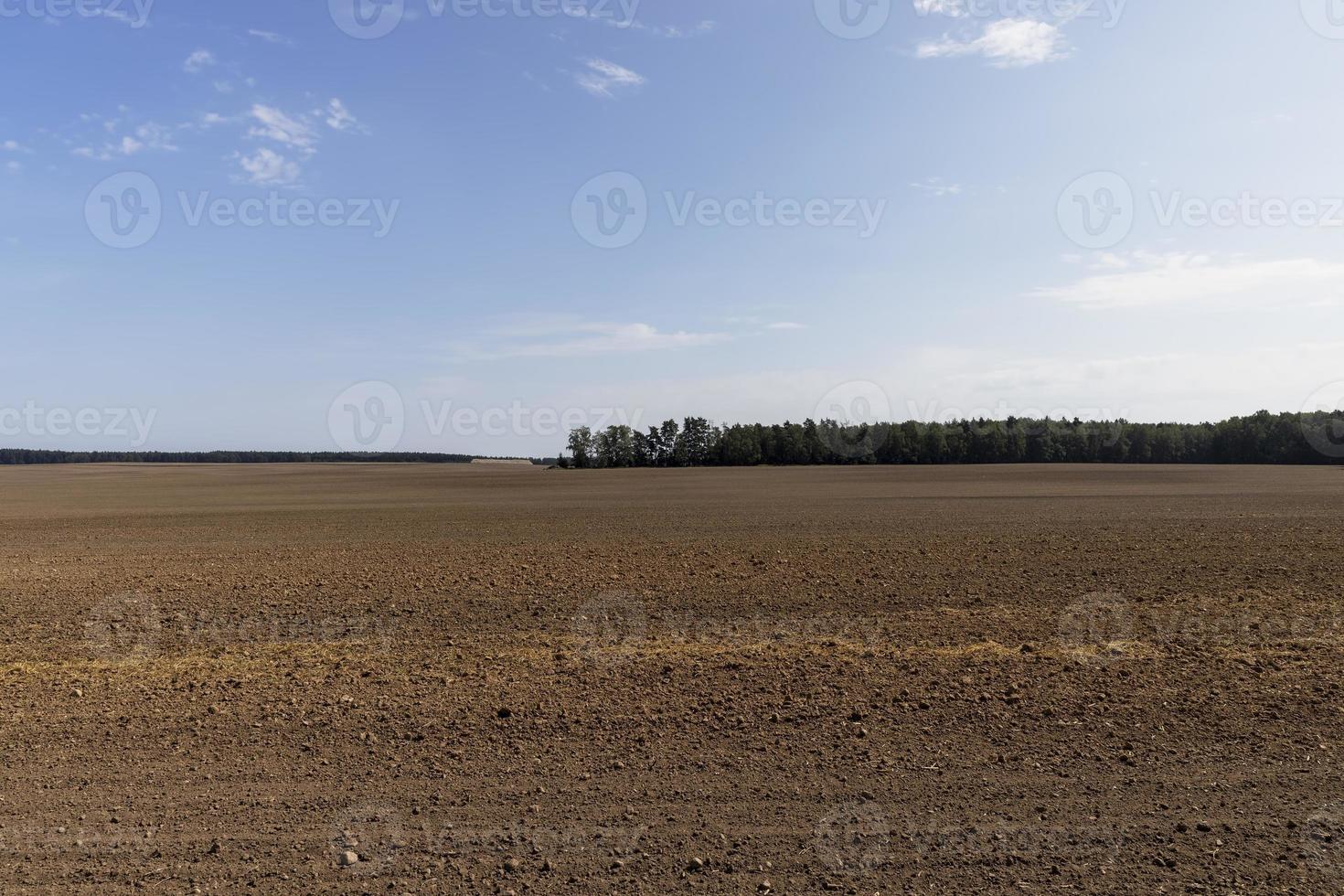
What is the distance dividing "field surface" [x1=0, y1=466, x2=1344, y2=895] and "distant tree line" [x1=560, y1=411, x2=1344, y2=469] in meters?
115

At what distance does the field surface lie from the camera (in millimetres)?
5551

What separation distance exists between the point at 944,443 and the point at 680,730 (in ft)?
433

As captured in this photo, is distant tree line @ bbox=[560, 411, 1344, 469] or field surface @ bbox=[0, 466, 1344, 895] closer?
field surface @ bbox=[0, 466, 1344, 895]

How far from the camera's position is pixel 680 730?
8039 millimetres

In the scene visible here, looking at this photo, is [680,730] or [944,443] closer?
[680,730]

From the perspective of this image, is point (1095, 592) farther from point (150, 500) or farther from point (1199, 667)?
point (150, 500)

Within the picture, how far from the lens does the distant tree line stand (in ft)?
428

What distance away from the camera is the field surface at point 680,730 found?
555 centimetres

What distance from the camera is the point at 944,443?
132 m

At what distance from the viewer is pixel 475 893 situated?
5.23 meters

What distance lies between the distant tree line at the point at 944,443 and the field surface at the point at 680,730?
11468 centimetres

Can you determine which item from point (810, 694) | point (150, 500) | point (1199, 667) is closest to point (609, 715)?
point (810, 694)

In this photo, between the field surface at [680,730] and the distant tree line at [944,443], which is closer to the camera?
the field surface at [680,730]

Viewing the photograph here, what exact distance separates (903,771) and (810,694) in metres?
2.12
